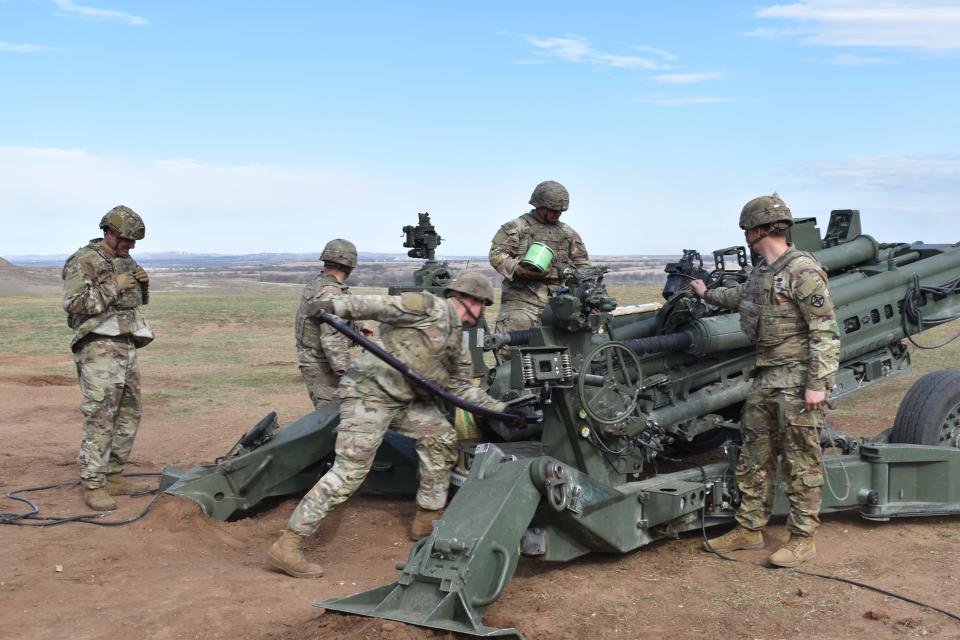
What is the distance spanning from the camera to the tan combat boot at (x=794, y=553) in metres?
6.00

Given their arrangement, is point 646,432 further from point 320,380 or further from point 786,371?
point 320,380

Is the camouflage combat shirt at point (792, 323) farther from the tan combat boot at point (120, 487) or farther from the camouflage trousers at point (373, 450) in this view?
the tan combat boot at point (120, 487)

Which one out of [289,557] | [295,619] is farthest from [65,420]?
[295,619]

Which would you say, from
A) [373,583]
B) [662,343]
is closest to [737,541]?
[662,343]

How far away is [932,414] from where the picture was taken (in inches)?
293

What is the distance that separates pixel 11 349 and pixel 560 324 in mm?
15523

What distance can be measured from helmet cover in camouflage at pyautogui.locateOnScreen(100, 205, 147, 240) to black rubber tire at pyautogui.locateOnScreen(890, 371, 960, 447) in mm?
6107

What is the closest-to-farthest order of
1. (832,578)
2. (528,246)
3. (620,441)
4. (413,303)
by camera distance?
(832,578)
(413,303)
(620,441)
(528,246)

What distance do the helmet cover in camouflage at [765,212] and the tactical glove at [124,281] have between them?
180 inches

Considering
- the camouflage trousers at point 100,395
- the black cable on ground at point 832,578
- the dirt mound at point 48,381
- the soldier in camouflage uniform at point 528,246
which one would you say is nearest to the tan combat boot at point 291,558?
the camouflage trousers at point 100,395

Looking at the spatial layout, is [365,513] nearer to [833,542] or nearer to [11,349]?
[833,542]

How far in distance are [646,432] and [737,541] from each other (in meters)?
0.92

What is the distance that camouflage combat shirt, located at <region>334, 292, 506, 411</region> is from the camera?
6148mm

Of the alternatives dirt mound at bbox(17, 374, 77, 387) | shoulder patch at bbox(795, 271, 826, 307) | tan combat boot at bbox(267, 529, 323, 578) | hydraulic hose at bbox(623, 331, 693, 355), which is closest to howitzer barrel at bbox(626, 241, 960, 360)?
hydraulic hose at bbox(623, 331, 693, 355)
